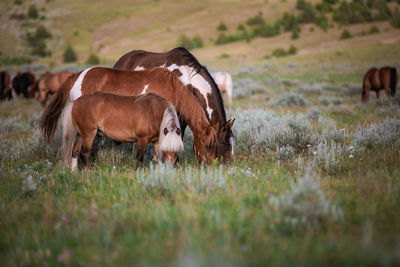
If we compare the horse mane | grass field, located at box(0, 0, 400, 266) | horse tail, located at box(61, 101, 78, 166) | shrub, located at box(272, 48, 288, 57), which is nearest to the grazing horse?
grass field, located at box(0, 0, 400, 266)

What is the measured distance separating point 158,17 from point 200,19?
994cm

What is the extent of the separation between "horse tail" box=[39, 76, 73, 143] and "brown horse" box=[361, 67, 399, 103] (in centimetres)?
1198

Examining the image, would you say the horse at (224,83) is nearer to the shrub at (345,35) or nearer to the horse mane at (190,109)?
the horse mane at (190,109)

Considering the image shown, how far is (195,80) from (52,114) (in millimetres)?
2918

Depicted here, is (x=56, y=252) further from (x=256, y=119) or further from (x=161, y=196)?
(x=256, y=119)

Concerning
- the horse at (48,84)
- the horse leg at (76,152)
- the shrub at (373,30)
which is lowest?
the horse leg at (76,152)

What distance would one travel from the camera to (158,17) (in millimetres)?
67875

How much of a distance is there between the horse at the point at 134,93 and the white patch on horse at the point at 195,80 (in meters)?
0.18

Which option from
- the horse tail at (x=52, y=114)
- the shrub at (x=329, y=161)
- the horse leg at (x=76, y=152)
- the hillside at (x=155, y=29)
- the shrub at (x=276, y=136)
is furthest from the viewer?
the hillside at (x=155, y=29)

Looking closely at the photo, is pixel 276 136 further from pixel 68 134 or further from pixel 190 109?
pixel 68 134

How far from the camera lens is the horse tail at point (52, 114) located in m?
5.73

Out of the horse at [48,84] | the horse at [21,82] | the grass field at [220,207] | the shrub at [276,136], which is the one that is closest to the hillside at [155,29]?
the horse at [21,82]

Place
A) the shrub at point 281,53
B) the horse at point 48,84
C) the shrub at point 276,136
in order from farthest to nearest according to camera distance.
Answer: the shrub at point 281,53, the horse at point 48,84, the shrub at point 276,136

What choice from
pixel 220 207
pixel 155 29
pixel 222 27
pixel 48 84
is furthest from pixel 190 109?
pixel 155 29
